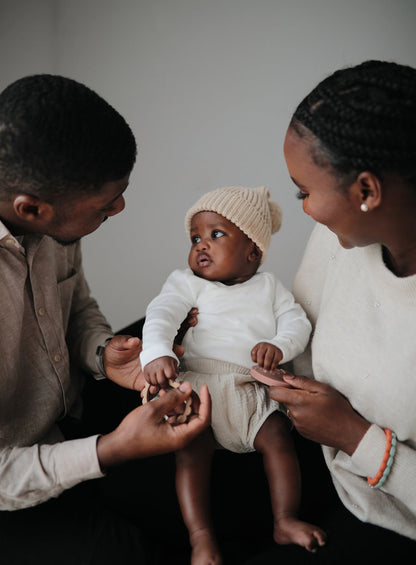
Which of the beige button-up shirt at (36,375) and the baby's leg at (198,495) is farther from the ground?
the beige button-up shirt at (36,375)

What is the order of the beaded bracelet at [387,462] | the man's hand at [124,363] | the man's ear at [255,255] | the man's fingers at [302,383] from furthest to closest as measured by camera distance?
the man's ear at [255,255]
the man's hand at [124,363]
the man's fingers at [302,383]
the beaded bracelet at [387,462]

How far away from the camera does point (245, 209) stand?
56.6 inches

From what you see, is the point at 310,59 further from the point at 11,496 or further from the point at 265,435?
the point at 11,496

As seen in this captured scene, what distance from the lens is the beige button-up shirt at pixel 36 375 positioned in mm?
1106

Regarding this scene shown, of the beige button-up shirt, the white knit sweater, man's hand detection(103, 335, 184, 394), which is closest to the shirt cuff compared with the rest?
the beige button-up shirt

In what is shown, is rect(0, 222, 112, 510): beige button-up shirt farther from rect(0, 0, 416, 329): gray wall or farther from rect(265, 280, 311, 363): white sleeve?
rect(0, 0, 416, 329): gray wall

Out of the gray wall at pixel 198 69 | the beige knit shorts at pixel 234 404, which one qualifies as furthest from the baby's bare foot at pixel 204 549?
the gray wall at pixel 198 69

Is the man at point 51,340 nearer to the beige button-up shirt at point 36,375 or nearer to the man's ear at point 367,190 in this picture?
the beige button-up shirt at point 36,375

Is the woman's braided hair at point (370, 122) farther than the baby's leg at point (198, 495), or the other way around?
the baby's leg at point (198, 495)

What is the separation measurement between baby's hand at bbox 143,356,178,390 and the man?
0.19ft

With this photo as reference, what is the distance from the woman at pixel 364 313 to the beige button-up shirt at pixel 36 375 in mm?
473

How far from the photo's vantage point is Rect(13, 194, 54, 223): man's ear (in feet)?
3.50

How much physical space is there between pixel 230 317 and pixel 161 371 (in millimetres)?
277

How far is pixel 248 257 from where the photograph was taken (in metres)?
1.49
